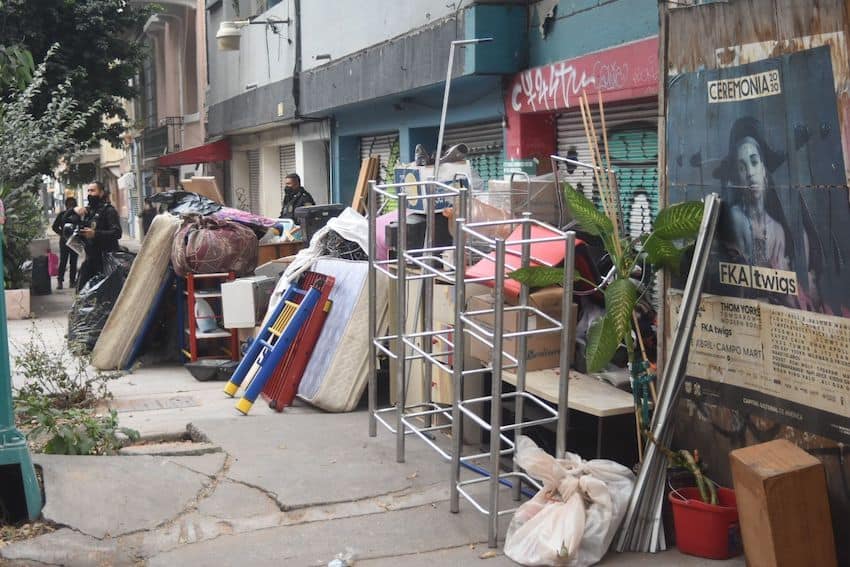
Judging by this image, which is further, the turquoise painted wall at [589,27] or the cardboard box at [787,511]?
the turquoise painted wall at [589,27]

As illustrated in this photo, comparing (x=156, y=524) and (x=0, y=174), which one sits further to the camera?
(x=0, y=174)

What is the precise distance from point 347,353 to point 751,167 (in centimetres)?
366

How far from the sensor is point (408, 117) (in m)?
12.1

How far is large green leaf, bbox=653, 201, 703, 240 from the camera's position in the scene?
4.56 meters

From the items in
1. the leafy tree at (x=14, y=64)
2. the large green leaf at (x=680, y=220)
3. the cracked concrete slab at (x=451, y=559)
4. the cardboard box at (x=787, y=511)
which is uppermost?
the leafy tree at (x=14, y=64)

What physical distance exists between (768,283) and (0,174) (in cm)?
994

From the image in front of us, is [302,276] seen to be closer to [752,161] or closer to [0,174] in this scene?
[752,161]

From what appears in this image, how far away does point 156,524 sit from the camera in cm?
492

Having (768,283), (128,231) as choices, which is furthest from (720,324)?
(128,231)

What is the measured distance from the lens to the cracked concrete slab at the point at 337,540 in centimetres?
457

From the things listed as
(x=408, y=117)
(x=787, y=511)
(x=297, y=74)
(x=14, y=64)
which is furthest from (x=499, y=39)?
(x=297, y=74)

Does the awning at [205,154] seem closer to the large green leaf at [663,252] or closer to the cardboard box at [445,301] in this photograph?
the cardboard box at [445,301]

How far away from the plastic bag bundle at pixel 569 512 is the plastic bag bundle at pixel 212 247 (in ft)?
17.4

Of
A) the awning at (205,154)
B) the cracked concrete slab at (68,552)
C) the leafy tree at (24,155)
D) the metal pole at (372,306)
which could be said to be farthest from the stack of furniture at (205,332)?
the awning at (205,154)
